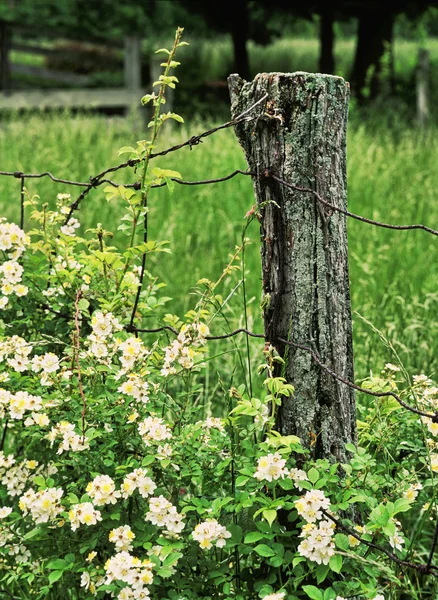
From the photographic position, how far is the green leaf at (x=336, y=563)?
1473mm

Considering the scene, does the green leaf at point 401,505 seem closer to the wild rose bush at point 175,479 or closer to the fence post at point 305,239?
the wild rose bush at point 175,479

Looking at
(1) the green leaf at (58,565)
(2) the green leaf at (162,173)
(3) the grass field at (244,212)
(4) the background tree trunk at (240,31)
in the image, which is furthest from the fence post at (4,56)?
(1) the green leaf at (58,565)

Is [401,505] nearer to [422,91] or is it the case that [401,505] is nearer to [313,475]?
[313,475]

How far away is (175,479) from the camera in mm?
1700

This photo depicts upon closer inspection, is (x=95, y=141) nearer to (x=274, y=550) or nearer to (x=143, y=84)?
(x=274, y=550)

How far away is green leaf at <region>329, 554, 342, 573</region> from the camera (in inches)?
58.0

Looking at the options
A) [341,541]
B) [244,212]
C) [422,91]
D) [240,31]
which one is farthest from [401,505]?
[240,31]

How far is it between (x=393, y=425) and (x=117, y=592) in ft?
2.37

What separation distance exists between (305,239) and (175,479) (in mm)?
616

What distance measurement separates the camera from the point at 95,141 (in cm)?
Answer: 768

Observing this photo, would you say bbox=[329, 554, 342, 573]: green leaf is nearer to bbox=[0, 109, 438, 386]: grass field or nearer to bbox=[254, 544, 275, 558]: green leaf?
bbox=[254, 544, 275, 558]: green leaf

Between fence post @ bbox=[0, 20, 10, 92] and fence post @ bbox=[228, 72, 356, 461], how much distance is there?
1125 cm

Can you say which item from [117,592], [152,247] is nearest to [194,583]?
[117,592]

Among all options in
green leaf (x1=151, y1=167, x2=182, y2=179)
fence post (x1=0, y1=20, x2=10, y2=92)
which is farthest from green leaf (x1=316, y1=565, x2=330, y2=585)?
fence post (x1=0, y1=20, x2=10, y2=92)
